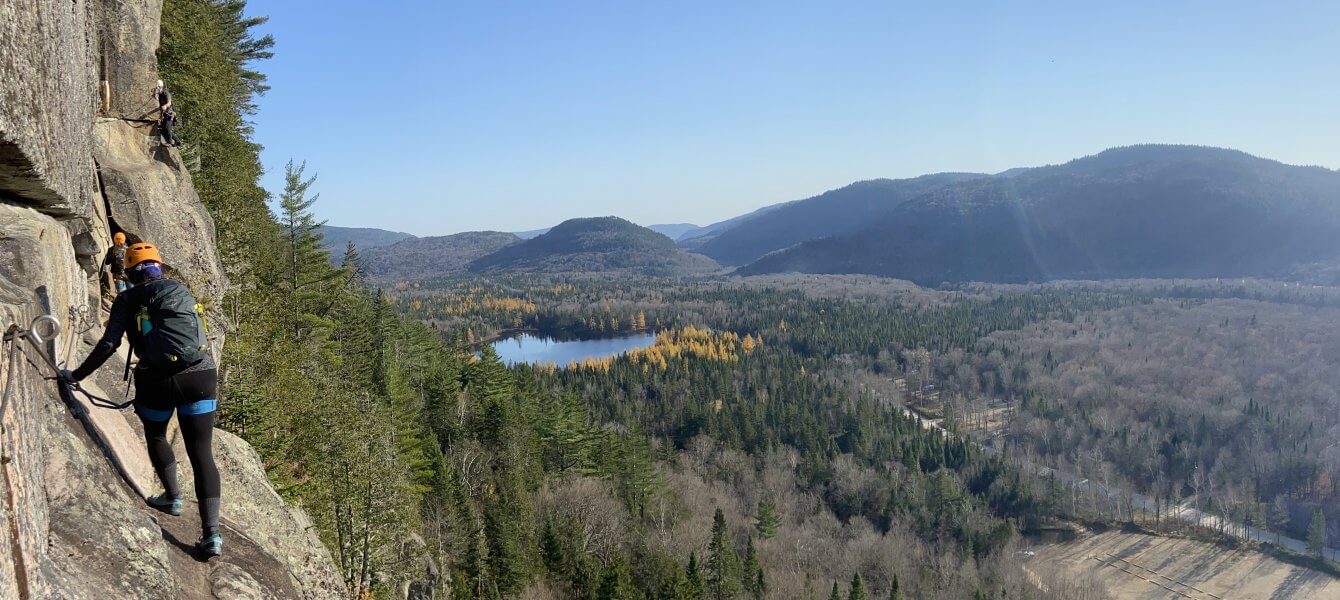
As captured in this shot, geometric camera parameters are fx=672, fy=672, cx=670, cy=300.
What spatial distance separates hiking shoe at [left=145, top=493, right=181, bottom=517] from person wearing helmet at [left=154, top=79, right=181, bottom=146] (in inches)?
400

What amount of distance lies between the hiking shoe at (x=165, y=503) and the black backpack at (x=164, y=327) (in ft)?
6.82

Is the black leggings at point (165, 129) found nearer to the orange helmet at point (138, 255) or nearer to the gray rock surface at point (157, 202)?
the gray rock surface at point (157, 202)

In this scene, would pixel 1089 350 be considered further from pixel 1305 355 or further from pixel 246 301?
pixel 246 301

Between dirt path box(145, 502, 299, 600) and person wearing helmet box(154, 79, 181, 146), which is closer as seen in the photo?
dirt path box(145, 502, 299, 600)

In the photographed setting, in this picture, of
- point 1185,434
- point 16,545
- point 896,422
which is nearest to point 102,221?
point 16,545

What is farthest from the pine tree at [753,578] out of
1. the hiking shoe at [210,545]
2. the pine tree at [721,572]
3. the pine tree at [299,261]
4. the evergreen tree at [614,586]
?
the hiking shoe at [210,545]

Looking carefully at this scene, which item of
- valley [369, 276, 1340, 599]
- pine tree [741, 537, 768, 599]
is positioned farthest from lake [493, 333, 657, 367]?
pine tree [741, 537, 768, 599]

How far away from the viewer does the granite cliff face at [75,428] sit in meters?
5.36

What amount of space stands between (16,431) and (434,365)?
4011cm

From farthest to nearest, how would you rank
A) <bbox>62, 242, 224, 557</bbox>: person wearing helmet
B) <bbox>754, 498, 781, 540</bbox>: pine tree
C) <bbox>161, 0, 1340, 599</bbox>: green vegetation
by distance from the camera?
<bbox>754, 498, 781, 540</bbox>: pine tree
<bbox>161, 0, 1340, 599</bbox>: green vegetation
<bbox>62, 242, 224, 557</bbox>: person wearing helmet

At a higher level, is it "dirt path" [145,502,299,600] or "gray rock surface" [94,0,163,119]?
"gray rock surface" [94,0,163,119]

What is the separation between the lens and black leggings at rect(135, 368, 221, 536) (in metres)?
6.48

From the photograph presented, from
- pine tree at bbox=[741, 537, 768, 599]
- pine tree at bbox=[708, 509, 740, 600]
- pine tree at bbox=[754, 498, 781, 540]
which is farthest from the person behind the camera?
pine tree at bbox=[754, 498, 781, 540]

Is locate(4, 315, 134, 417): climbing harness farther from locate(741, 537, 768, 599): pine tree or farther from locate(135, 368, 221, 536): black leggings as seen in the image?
locate(741, 537, 768, 599): pine tree
